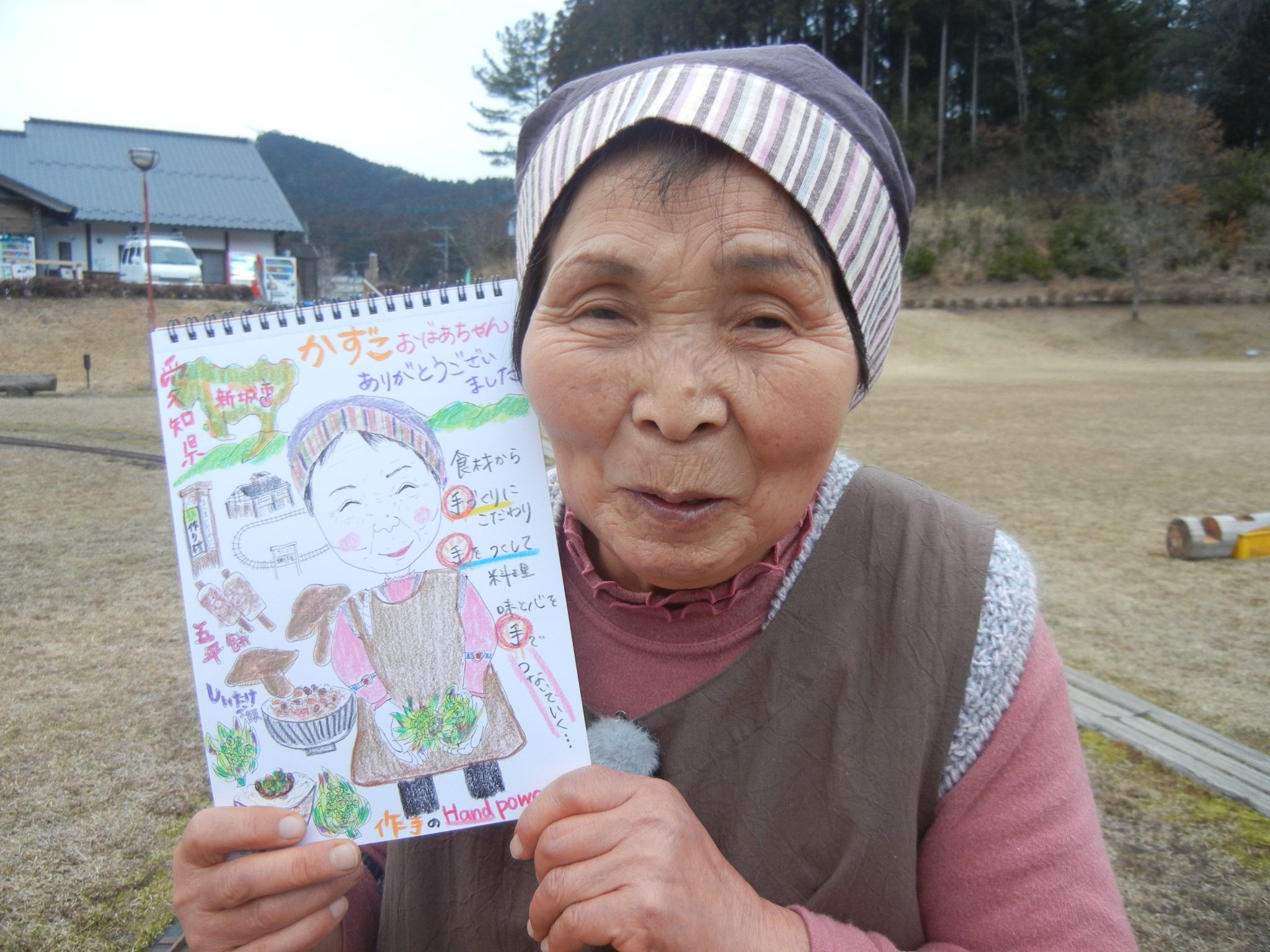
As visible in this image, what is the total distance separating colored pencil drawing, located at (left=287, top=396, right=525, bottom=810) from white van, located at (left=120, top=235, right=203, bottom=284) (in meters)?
29.7

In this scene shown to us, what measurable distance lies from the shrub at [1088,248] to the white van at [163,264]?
31.9 meters

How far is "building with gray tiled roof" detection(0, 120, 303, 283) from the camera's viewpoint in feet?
114

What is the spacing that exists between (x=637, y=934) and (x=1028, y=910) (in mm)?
425

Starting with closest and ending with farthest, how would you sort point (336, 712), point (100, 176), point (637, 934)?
1. point (637, 934)
2. point (336, 712)
3. point (100, 176)

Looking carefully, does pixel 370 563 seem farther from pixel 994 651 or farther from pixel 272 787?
pixel 994 651

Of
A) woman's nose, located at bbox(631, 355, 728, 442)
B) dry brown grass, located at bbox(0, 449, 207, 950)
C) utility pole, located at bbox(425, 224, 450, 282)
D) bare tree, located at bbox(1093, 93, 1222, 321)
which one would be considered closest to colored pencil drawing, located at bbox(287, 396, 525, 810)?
woman's nose, located at bbox(631, 355, 728, 442)

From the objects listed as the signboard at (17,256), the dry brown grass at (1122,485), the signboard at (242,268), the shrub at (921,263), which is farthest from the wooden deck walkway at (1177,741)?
the signboard at (242,268)

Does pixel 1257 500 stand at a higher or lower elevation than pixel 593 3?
lower

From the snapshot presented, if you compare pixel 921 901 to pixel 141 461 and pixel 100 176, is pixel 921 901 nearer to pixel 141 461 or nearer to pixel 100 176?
Result: pixel 141 461

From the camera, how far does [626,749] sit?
109cm

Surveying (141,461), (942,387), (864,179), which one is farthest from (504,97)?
(864,179)

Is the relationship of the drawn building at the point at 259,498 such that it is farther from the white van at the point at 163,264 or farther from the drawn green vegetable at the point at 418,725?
the white van at the point at 163,264

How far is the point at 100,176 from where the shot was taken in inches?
1462

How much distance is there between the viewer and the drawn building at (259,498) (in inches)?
43.3
